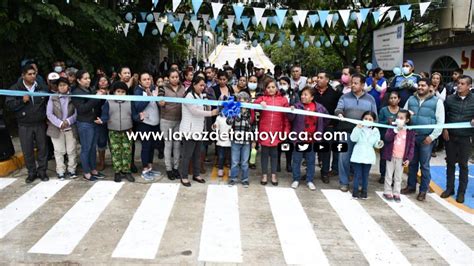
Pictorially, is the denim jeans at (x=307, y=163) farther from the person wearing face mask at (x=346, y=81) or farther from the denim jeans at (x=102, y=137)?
the denim jeans at (x=102, y=137)

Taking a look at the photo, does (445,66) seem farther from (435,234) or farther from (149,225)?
(149,225)

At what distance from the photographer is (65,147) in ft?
23.3

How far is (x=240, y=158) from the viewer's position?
282 inches

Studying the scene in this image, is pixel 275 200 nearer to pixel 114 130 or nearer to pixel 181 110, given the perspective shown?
pixel 181 110

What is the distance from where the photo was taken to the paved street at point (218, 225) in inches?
184

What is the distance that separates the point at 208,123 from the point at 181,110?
2.64 feet

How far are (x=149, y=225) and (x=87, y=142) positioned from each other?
92.1 inches

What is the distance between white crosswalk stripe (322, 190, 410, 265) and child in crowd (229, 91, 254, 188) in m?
1.42

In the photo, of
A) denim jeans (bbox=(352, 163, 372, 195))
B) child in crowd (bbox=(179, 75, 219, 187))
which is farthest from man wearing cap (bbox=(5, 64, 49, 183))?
denim jeans (bbox=(352, 163, 372, 195))

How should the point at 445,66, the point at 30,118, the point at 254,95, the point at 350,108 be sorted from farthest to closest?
1. the point at 445,66
2. the point at 254,95
3. the point at 350,108
4. the point at 30,118

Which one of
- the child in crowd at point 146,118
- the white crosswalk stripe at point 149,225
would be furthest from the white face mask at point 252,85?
the white crosswalk stripe at point 149,225

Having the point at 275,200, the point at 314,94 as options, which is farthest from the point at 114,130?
the point at 314,94

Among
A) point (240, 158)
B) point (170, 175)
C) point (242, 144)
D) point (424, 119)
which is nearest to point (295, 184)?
point (240, 158)

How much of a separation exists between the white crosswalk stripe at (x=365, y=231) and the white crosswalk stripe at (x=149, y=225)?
245 centimetres
